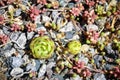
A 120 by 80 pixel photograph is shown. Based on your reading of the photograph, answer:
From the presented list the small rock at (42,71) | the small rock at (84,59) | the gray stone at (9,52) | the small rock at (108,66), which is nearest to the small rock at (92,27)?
the small rock at (84,59)

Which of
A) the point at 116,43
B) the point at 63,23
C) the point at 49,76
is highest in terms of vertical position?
the point at 63,23

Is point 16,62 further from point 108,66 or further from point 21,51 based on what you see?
point 108,66

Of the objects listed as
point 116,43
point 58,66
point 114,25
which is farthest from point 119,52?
point 58,66

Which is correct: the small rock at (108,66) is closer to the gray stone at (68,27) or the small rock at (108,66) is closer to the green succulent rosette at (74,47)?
the green succulent rosette at (74,47)

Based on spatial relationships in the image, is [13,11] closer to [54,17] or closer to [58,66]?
[54,17]

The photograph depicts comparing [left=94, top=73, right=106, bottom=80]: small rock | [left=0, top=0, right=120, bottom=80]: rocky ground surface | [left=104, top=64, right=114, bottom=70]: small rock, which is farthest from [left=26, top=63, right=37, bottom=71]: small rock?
[left=104, top=64, right=114, bottom=70]: small rock

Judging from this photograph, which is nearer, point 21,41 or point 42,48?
point 42,48

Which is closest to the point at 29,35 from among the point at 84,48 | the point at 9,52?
the point at 9,52
